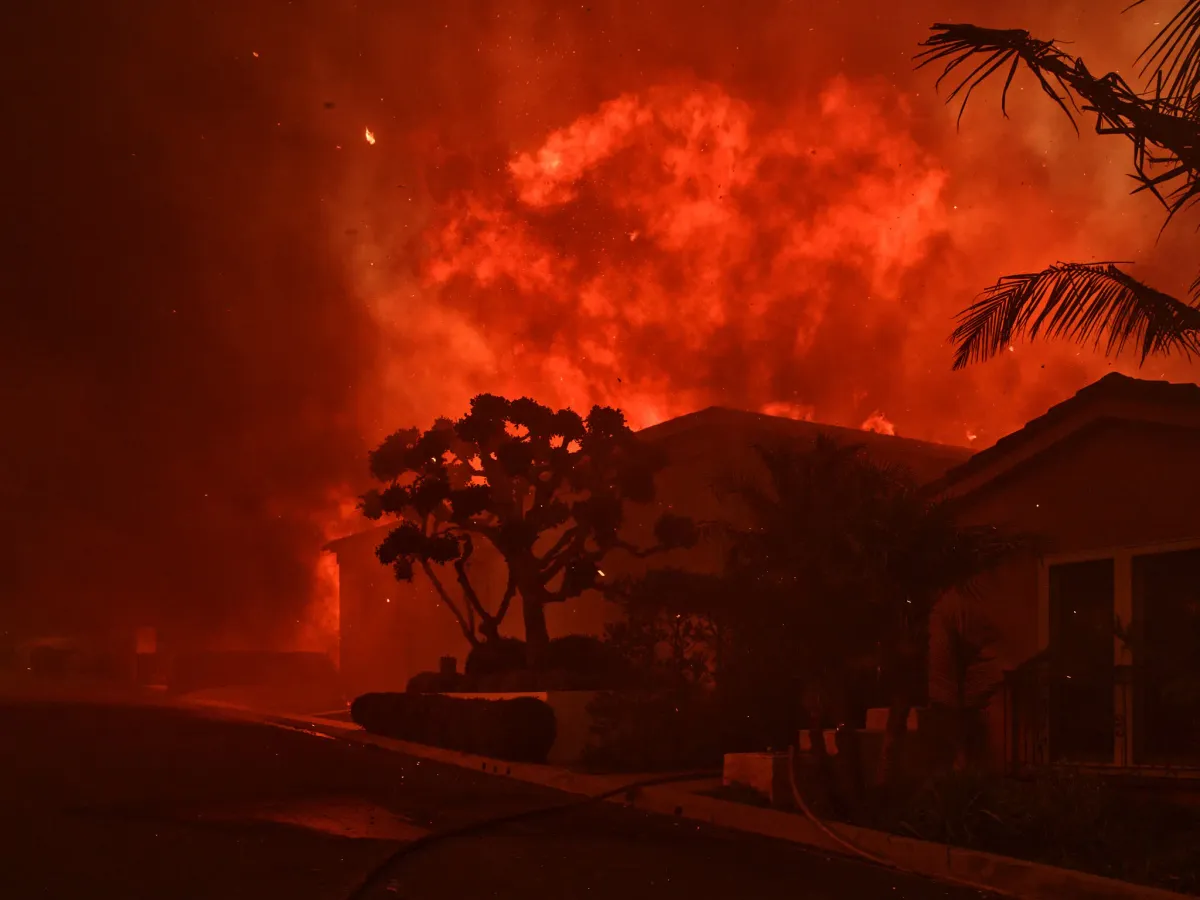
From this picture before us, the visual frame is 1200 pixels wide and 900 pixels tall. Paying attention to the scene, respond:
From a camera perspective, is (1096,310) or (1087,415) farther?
(1087,415)

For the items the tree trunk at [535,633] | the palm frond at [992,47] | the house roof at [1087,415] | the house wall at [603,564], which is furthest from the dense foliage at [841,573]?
the tree trunk at [535,633]

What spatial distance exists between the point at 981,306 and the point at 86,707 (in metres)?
28.8

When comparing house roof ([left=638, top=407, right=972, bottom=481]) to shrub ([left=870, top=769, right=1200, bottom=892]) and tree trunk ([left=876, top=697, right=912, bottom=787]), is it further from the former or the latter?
shrub ([left=870, top=769, right=1200, bottom=892])

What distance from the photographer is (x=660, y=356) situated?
111ft

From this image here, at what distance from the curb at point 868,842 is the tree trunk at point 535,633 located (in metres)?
5.61

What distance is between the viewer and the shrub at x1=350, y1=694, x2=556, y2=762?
65.3ft

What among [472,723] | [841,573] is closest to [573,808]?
[841,573]

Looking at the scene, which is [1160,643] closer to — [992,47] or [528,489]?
[992,47]

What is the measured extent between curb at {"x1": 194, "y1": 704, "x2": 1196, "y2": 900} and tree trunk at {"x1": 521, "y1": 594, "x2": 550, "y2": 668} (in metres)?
5.61

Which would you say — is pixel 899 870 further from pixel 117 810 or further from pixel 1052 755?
pixel 117 810

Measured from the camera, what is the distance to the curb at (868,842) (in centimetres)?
908

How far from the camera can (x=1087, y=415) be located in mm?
13500

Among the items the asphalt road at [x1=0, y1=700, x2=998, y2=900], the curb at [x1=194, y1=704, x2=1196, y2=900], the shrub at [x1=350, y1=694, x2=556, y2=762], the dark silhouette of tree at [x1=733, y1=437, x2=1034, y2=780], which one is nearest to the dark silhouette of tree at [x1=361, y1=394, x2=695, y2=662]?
the shrub at [x1=350, y1=694, x2=556, y2=762]

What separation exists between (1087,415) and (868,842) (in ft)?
16.3
